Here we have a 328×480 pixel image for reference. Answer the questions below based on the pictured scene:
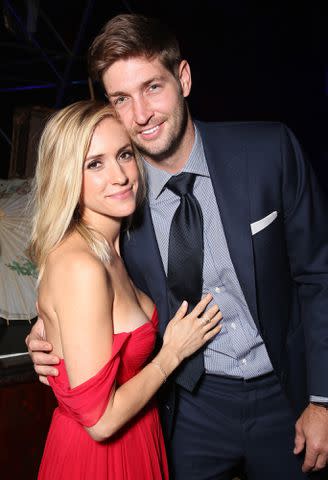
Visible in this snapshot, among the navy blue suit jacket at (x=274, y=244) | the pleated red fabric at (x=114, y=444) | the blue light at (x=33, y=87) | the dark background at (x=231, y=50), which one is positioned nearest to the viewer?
the pleated red fabric at (x=114, y=444)

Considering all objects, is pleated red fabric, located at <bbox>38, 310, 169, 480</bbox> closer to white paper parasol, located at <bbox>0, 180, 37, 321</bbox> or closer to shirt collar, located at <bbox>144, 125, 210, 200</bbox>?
shirt collar, located at <bbox>144, 125, 210, 200</bbox>

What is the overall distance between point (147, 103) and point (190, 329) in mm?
773

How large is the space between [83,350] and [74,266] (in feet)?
0.78

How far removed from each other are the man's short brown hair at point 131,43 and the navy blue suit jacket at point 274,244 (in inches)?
12.4

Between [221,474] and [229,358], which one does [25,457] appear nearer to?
[221,474]

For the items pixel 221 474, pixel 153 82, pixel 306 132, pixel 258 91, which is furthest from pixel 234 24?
pixel 221 474

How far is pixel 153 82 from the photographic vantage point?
1.77 m

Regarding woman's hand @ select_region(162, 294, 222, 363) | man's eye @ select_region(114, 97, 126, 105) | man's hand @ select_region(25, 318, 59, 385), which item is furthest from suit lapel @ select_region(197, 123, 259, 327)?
man's hand @ select_region(25, 318, 59, 385)

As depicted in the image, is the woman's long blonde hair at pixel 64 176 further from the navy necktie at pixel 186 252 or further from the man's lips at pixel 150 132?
the navy necktie at pixel 186 252

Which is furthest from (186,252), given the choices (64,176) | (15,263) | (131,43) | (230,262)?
(15,263)

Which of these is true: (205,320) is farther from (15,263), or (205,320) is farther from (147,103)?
(15,263)

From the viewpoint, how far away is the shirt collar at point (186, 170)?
180 centimetres

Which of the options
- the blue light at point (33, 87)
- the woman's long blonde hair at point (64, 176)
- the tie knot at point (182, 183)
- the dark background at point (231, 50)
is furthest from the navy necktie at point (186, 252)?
the blue light at point (33, 87)

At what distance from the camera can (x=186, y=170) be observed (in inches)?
70.6
